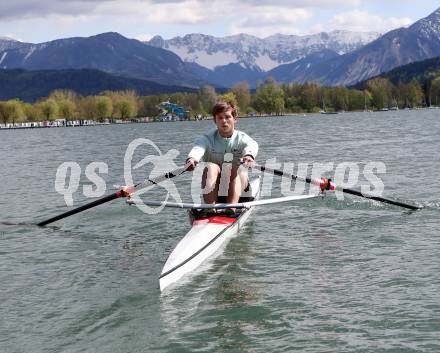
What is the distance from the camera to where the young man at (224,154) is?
14.4m

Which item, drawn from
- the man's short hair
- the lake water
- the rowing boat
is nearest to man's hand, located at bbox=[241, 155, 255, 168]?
the man's short hair

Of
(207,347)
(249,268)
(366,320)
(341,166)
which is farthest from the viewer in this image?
(341,166)

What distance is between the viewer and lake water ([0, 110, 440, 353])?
921 cm

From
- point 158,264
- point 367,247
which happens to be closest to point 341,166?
point 367,247

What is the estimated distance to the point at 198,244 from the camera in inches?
495

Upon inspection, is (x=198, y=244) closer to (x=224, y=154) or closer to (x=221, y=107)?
(x=224, y=154)

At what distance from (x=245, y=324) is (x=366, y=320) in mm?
1976

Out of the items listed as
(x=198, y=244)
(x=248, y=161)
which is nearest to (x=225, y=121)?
(x=248, y=161)

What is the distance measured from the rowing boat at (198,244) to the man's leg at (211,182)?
495 millimetres

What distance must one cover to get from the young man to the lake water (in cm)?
148

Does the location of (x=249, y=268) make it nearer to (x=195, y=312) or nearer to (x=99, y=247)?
(x=195, y=312)

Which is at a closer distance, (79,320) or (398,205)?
(79,320)

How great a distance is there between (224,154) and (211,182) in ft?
3.16

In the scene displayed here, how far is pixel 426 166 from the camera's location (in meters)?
31.4
